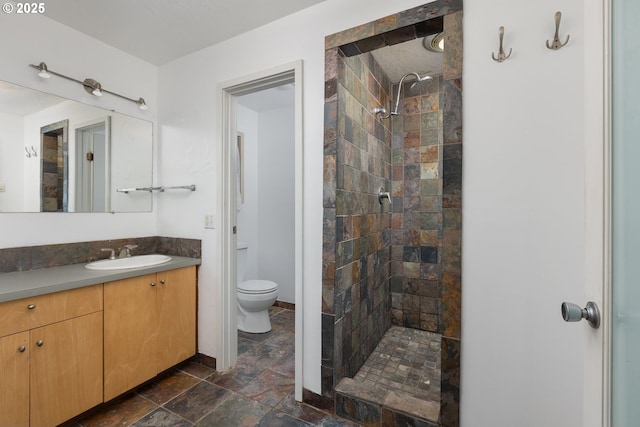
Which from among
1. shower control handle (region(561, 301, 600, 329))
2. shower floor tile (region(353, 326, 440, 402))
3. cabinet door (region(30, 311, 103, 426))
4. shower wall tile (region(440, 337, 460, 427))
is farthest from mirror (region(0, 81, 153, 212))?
shower control handle (region(561, 301, 600, 329))

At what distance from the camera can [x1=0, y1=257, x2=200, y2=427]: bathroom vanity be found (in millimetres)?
1279

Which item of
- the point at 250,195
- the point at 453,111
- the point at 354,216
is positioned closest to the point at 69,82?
the point at 250,195

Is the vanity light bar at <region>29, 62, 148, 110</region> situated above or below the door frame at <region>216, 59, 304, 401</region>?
above

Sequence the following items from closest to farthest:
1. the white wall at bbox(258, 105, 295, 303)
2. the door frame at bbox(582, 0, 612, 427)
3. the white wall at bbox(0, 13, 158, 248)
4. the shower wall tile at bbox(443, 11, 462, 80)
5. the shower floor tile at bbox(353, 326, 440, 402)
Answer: the door frame at bbox(582, 0, 612, 427), the shower wall tile at bbox(443, 11, 462, 80), the white wall at bbox(0, 13, 158, 248), the shower floor tile at bbox(353, 326, 440, 402), the white wall at bbox(258, 105, 295, 303)

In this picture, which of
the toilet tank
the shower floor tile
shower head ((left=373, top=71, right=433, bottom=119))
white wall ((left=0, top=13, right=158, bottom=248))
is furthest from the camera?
the toilet tank

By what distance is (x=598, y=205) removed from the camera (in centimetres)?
67

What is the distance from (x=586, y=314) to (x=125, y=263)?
2.38 m

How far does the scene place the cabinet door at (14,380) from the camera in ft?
4.05

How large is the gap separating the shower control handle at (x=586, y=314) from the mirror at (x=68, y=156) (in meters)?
2.66

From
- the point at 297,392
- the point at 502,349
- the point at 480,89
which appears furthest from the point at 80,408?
the point at 480,89

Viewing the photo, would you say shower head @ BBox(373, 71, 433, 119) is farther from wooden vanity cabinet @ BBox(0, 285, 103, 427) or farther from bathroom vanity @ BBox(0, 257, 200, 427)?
wooden vanity cabinet @ BBox(0, 285, 103, 427)

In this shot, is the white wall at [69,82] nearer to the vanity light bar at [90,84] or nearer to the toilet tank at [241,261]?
the vanity light bar at [90,84]

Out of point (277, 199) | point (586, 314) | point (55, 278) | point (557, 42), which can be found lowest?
point (55, 278)

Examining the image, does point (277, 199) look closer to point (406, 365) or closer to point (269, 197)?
point (269, 197)
